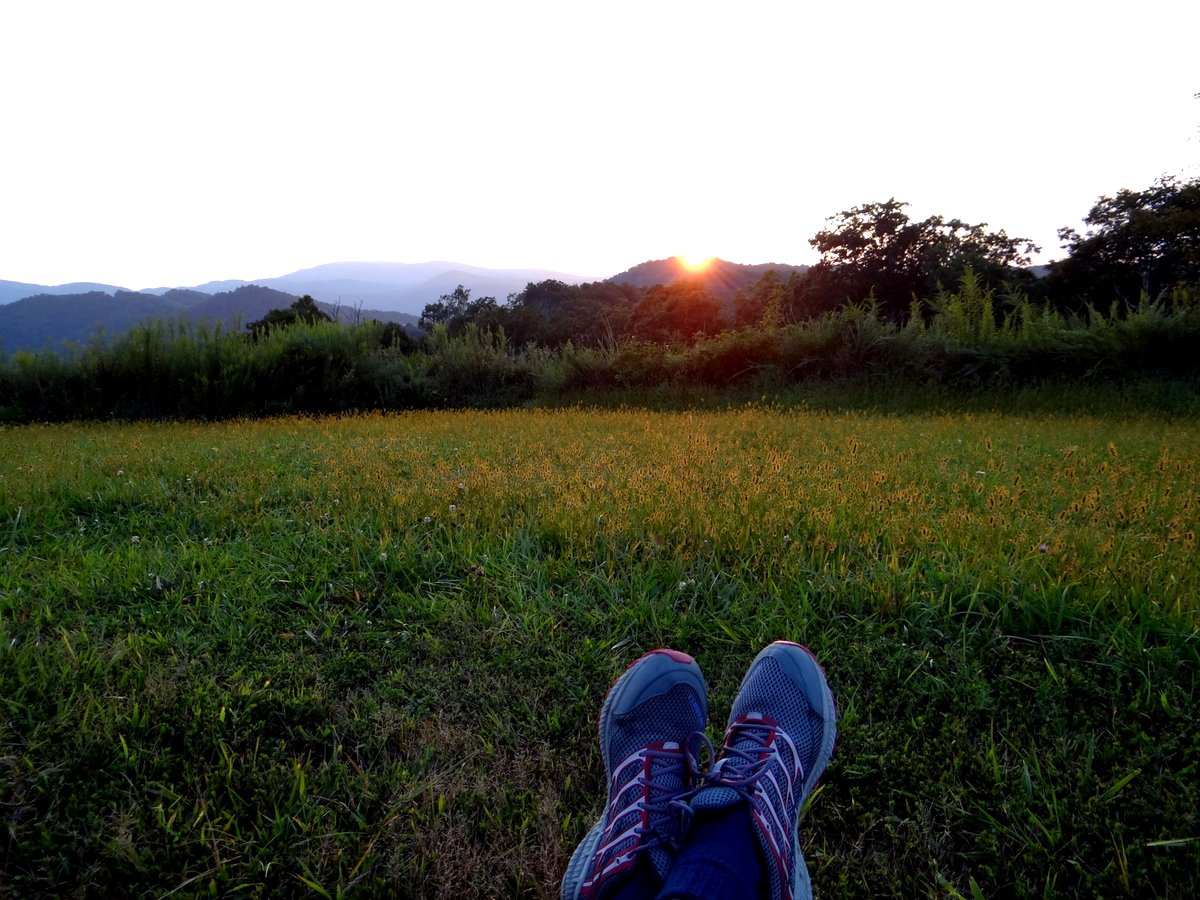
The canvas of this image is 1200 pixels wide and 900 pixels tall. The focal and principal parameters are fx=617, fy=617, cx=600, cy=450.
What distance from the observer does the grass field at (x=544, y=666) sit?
1446 mm

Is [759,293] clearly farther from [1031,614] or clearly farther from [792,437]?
[1031,614]

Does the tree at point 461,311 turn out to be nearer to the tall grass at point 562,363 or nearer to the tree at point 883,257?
the tree at point 883,257

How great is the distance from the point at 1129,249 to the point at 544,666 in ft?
107

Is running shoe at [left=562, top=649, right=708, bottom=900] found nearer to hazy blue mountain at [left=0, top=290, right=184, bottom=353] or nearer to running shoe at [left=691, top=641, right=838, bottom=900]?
running shoe at [left=691, top=641, right=838, bottom=900]

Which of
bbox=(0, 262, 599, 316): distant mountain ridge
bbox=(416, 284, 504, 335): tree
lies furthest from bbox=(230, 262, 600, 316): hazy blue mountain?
bbox=(416, 284, 504, 335): tree

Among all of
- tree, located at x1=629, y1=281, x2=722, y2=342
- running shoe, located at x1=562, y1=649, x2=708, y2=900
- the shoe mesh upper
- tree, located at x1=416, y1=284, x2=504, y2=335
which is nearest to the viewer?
running shoe, located at x1=562, y1=649, x2=708, y2=900

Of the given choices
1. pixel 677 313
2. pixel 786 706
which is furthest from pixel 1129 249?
pixel 786 706

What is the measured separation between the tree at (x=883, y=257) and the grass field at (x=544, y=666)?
21211mm

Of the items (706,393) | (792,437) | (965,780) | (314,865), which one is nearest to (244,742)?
(314,865)

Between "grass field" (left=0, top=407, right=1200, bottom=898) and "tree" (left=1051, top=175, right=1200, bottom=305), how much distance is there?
25.7m

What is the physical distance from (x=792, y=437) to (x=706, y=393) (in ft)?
14.9

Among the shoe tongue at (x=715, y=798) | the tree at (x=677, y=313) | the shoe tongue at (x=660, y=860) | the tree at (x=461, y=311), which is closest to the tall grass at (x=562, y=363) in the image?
the shoe tongue at (x=715, y=798)

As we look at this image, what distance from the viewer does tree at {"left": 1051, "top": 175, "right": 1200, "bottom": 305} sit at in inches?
862

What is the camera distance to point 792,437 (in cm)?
537
